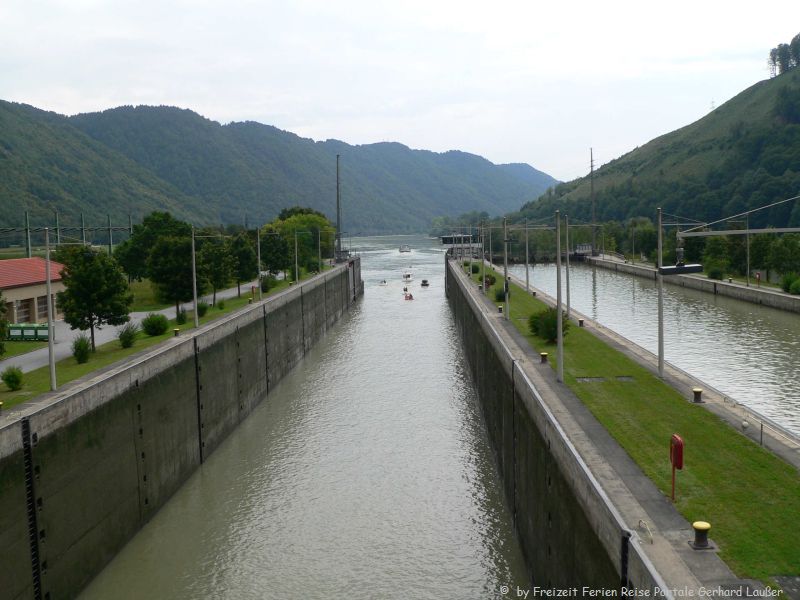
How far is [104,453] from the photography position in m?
22.5

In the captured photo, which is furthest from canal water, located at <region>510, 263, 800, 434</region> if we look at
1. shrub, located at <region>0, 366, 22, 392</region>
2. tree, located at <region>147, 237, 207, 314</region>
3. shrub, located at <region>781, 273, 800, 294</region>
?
tree, located at <region>147, 237, 207, 314</region>

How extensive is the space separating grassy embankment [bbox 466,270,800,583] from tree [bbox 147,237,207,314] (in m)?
29.9

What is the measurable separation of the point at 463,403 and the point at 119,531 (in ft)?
71.2

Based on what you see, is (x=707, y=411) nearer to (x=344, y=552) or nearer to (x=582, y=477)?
(x=582, y=477)

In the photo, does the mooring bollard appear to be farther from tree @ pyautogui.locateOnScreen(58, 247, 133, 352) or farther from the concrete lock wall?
tree @ pyautogui.locateOnScreen(58, 247, 133, 352)

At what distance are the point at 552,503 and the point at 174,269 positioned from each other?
37607 millimetres

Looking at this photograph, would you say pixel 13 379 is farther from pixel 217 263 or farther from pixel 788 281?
pixel 788 281

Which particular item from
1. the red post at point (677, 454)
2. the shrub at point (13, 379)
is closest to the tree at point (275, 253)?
the shrub at point (13, 379)

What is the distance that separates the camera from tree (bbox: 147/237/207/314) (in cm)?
4947

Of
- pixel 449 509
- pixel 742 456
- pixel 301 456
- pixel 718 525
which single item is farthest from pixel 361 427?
pixel 718 525

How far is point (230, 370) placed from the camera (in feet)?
125

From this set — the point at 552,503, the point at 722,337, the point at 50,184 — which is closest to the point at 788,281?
the point at 722,337

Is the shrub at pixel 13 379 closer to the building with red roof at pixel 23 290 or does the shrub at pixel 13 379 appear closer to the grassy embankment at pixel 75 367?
the grassy embankment at pixel 75 367

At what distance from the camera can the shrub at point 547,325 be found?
3569 centimetres
